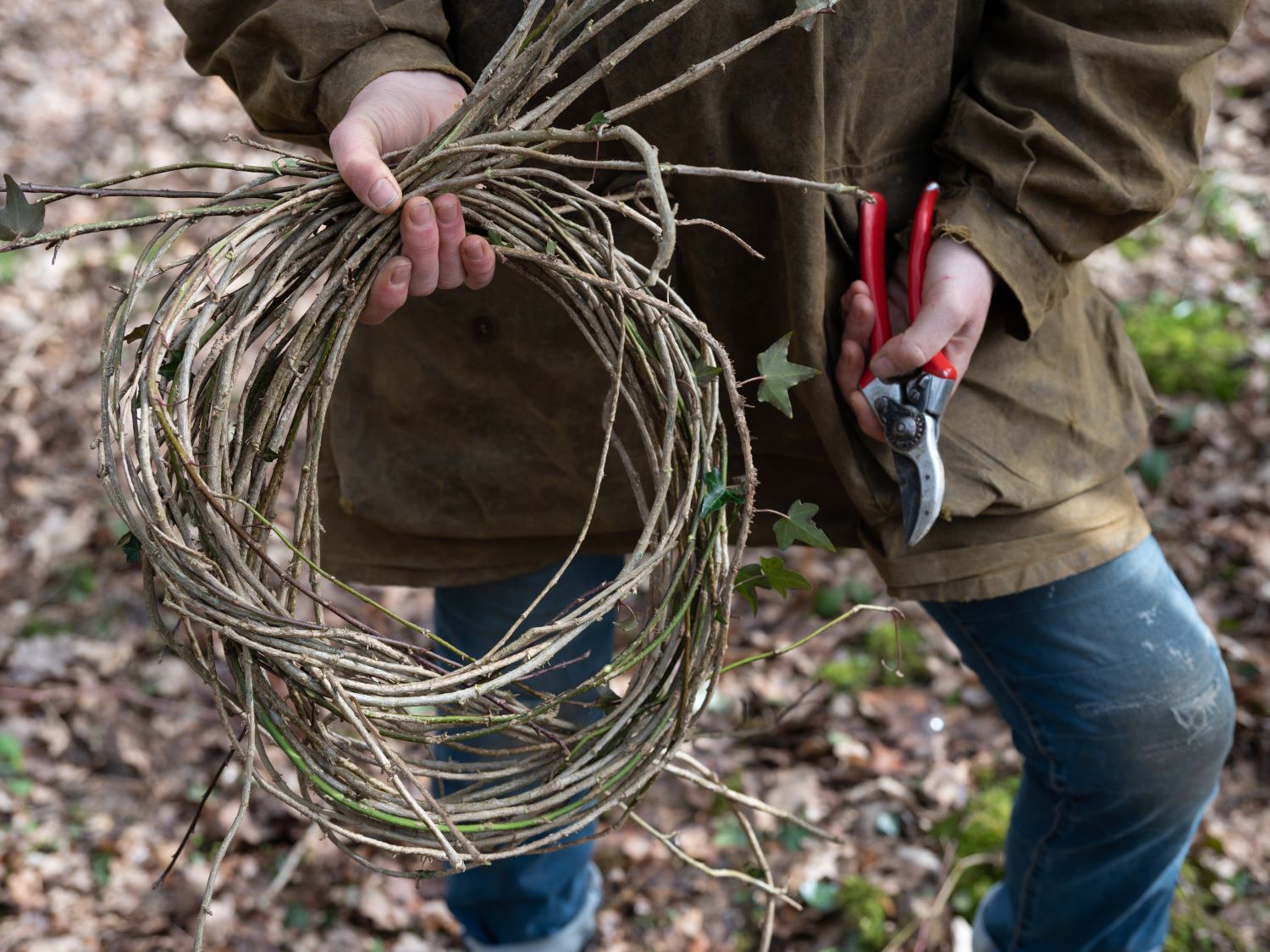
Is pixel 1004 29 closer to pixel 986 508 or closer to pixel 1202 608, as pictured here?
pixel 986 508

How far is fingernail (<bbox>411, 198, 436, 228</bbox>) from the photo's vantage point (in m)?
1.45

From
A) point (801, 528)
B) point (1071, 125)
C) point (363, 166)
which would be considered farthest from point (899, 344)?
point (363, 166)

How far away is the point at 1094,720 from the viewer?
6.13 feet

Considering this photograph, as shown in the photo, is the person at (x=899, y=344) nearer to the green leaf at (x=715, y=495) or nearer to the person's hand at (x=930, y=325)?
the person's hand at (x=930, y=325)

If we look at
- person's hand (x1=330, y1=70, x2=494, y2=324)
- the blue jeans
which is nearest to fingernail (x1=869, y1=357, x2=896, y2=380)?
the blue jeans

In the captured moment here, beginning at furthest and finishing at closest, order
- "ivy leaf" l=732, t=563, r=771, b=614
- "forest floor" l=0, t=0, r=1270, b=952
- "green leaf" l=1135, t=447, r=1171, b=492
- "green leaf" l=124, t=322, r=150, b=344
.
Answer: "green leaf" l=1135, t=447, r=1171, b=492 < "forest floor" l=0, t=0, r=1270, b=952 < "ivy leaf" l=732, t=563, r=771, b=614 < "green leaf" l=124, t=322, r=150, b=344

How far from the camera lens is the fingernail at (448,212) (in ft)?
4.83

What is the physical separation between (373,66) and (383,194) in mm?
295

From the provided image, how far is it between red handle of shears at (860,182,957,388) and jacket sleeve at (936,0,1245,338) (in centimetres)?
3

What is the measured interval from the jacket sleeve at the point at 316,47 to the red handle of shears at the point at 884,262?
662mm

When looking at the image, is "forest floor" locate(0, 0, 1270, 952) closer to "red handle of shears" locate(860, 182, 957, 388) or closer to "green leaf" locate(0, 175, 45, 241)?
"red handle of shears" locate(860, 182, 957, 388)

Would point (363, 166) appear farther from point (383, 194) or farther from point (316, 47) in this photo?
point (316, 47)

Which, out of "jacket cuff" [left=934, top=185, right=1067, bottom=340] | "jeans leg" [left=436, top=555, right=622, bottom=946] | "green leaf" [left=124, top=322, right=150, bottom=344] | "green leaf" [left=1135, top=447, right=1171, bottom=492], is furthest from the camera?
"green leaf" [left=1135, top=447, right=1171, bottom=492]

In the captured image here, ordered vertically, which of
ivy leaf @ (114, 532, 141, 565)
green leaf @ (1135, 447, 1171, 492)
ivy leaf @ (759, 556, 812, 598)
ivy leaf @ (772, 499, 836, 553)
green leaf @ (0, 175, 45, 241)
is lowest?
green leaf @ (1135, 447, 1171, 492)
